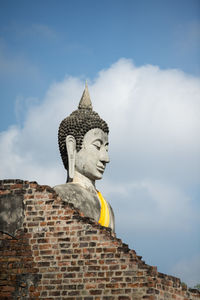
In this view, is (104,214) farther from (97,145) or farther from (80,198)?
(97,145)

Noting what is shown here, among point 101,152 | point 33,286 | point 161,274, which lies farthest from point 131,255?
point 101,152

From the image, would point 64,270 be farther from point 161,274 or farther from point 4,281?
point 161,274

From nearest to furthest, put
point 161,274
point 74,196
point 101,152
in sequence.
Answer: point 161,274 < point 74,196 < point 101,152

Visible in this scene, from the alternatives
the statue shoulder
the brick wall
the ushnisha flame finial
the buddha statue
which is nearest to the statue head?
the buddha statue

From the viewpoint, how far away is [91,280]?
1132cm

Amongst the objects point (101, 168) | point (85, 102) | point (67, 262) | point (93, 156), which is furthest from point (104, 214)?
point (85, 102)

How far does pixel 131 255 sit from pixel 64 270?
1361 mm

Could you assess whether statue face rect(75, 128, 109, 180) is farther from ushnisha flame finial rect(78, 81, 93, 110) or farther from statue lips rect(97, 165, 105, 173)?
ushnisha flame finial rect(78, 81, 93, 110)

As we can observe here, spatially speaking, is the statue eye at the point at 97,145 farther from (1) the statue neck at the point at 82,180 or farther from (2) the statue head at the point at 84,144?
(1) the statue neck at the point at 82,180

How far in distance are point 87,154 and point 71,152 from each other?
40 centimetres

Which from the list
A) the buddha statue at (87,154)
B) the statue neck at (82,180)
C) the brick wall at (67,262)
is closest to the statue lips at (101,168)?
the buddha statue at (87,154)

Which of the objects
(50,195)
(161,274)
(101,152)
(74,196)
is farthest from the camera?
(101,152)

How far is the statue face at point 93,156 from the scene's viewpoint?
1441 centimetres

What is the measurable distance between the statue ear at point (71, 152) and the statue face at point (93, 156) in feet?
0.36
